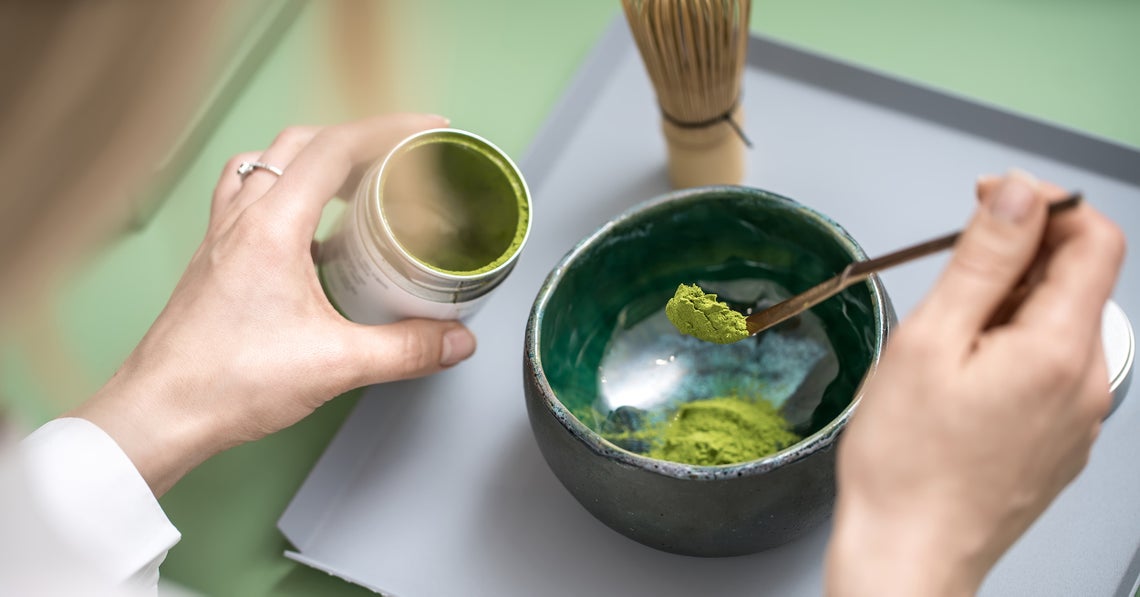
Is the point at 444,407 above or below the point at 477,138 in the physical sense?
below

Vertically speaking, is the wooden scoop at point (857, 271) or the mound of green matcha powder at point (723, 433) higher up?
the wooden scoop at point (857, 271)

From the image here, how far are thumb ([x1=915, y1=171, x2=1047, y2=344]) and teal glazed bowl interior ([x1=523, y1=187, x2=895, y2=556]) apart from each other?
0.14m

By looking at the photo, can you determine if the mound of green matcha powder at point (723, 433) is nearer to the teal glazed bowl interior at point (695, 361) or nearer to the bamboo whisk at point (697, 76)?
the teal glazed bowl interior at point (695, 361)

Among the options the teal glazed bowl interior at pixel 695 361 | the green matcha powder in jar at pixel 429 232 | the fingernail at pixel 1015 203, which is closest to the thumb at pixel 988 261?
the fingernail at pixel 1015 203

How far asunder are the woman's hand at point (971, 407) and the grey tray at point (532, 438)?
24cm

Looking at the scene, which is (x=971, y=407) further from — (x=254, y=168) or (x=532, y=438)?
(x=254, y=168)

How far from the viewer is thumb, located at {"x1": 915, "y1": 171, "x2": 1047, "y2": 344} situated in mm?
454

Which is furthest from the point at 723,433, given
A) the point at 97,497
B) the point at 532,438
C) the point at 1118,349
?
the point at 97,497

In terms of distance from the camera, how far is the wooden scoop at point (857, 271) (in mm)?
484

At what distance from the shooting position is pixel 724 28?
2.38 ft

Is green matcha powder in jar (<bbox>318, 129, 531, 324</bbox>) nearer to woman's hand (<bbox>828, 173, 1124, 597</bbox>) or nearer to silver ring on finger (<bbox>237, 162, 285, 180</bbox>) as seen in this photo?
silver ring on finger (<bbox>237, 162, 285, 180</bbox>)

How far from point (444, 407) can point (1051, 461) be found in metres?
0.43

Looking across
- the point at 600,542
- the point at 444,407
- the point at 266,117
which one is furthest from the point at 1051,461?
the point at 266,117

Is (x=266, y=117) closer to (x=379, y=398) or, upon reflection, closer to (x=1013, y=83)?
(x=379, y=398)
